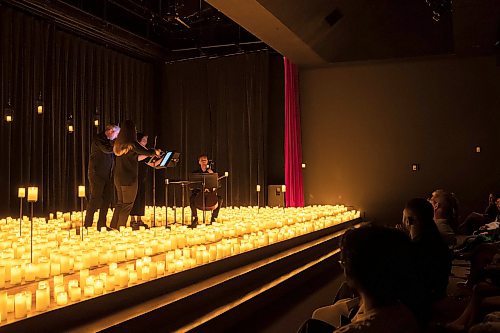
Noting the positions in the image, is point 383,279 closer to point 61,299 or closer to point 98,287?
point 61,299

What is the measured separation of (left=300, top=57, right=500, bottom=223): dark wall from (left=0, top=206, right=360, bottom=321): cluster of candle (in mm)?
4017

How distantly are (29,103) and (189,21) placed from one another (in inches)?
133

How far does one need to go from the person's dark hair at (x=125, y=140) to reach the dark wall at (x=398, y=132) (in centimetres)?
513

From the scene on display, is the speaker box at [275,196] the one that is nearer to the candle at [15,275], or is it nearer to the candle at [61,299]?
the candle at [15,275]

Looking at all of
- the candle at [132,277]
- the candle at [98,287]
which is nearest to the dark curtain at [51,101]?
the candle at [132,277]

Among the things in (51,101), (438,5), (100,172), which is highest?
(438,5)

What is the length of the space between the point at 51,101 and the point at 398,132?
583cm

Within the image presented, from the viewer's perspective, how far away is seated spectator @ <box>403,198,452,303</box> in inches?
→ 103

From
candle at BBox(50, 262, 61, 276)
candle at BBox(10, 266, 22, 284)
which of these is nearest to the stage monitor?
candle at BBox(50, 262, 61, 276)

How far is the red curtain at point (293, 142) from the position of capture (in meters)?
10.2

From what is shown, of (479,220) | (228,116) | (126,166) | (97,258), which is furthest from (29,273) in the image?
(228,116)

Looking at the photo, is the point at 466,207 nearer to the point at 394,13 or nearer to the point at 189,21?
the point at 394,13

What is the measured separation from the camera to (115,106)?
1032cm

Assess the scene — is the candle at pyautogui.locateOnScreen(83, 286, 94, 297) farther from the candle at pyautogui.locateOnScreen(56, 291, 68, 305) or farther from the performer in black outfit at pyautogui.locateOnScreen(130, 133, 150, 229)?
the performer in black outfit at pyautogui.locateOnScreen(130, 133, 150, 229)
